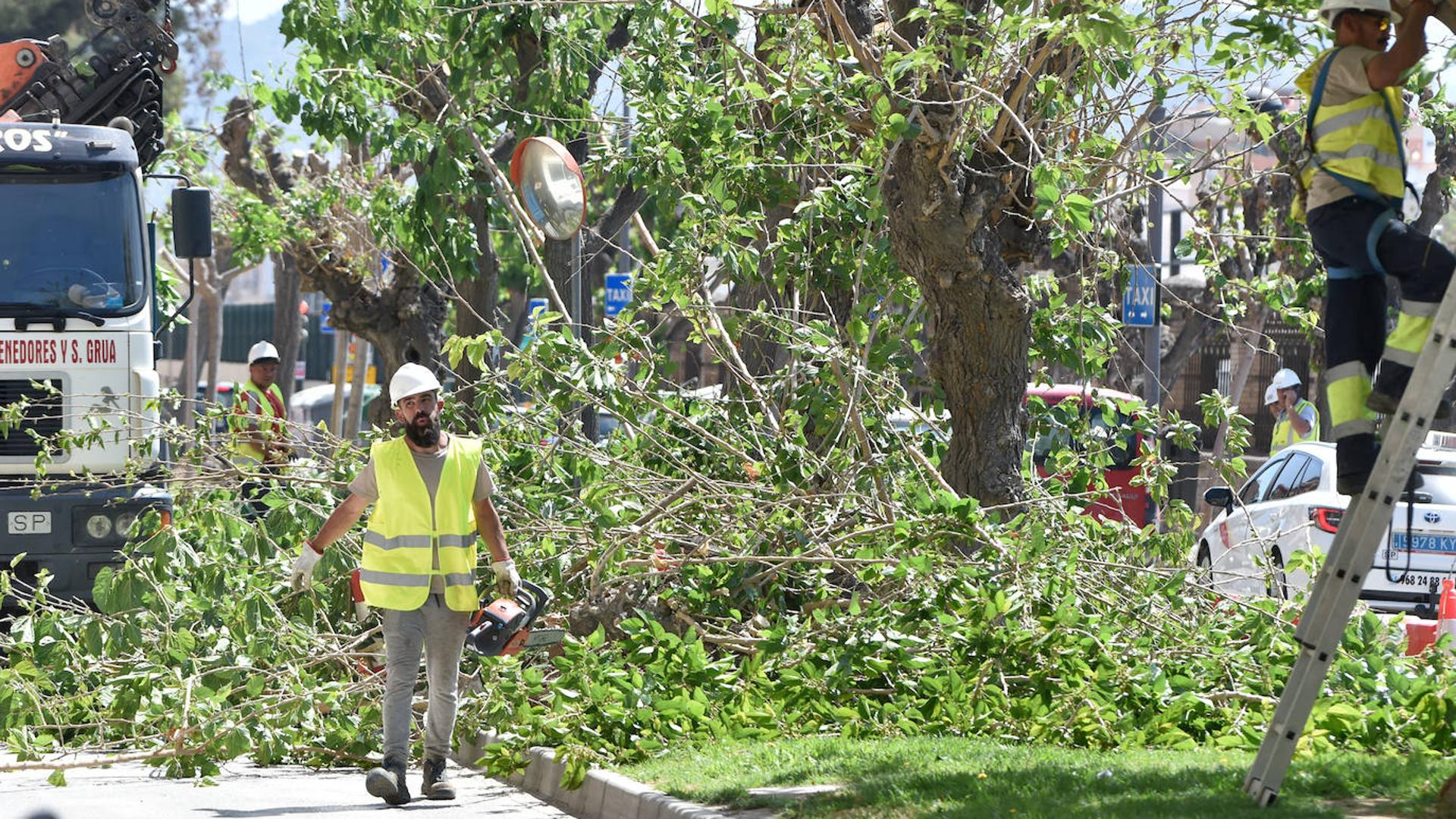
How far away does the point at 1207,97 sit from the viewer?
10758 millimetres

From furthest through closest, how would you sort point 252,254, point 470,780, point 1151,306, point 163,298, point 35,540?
point 252,254 → point 1151,306 → point 163,298 → point 35,540 → point 470,780

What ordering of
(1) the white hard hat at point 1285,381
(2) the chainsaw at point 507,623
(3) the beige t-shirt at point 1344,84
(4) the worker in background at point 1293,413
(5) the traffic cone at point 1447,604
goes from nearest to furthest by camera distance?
(3) the beige t-shirt at point 1344,84 < (2) the chainsaw at point 507,623 < (5) the traffic cone at point 1447,604 < (4) the worker in background at point 1293,413 < (1) the white hard hat at point 1285,381

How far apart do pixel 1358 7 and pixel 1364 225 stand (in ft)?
2.24

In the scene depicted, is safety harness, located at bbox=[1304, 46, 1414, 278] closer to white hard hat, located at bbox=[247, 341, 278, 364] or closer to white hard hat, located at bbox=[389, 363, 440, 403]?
white hard hat, located at bbox=[389, 363, 440, 403]

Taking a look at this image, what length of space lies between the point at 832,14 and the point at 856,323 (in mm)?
1718

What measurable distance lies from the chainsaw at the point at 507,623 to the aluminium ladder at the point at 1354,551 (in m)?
3.92

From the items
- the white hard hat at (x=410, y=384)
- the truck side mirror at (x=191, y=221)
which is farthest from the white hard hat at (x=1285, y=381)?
the white hard hat at (x=410, y=384)

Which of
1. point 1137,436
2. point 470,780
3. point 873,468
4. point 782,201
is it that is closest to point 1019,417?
point 873,468

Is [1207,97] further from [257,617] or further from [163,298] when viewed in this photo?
[163,298]

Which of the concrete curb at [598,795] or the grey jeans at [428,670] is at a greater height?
the grey jeans at [428,670]

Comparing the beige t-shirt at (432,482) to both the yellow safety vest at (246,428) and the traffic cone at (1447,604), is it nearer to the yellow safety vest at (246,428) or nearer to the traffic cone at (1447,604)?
the yellow safety vest at (246,428)

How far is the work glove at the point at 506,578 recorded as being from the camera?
868 centimetres

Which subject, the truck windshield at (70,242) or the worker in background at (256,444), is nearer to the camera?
the worker in background at (256,444)

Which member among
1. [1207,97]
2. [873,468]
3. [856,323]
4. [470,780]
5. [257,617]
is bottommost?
[470,780]
